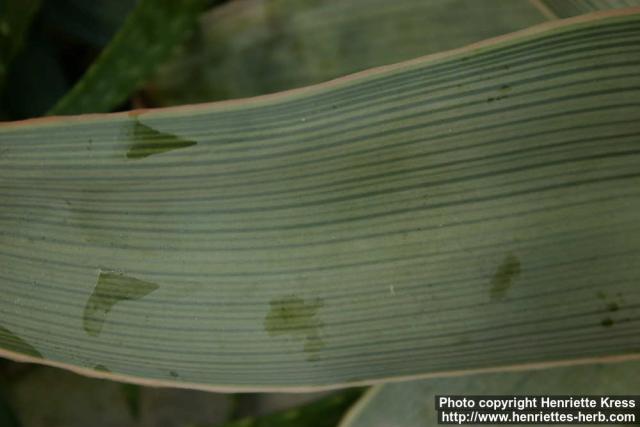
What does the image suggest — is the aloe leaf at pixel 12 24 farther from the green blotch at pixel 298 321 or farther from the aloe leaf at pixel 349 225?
the green blotch at pixel 298 321

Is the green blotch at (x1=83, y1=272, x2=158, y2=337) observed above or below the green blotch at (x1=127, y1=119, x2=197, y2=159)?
below

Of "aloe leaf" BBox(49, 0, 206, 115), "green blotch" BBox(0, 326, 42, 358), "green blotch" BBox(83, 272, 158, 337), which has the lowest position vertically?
"green blotch" BBox(0, 326, 42, 358)

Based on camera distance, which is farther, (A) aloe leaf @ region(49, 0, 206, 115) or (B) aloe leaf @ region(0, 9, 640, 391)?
(A) aloe leaf @ region(49, 0, 206, 115)

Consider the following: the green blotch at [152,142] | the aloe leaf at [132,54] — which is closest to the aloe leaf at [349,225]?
the green blotch at [152,142]

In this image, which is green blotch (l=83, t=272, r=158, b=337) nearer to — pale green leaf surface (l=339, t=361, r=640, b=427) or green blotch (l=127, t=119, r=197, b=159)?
green blotch (l=127, t=119, r=197, b=159)

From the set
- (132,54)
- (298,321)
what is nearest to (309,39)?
(132,54)

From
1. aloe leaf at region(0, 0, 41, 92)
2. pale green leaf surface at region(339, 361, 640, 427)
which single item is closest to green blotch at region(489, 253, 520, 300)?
pale green leaf surface at region(339, 361, 640, 427)
